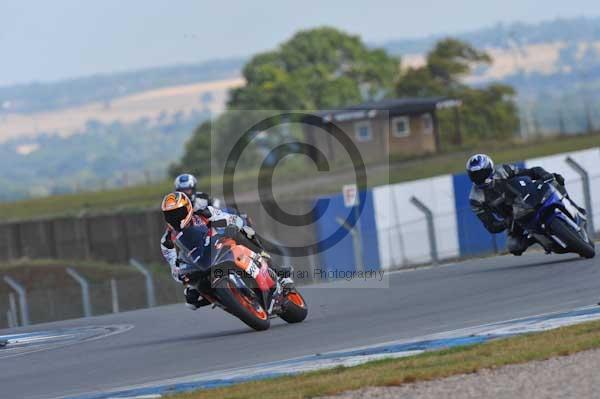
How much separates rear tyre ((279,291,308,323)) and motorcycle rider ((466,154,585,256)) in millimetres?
3728

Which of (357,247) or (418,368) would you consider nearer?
(418,368)

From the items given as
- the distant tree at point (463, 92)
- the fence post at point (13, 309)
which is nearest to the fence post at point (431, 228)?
the fence post at point (13, 309)

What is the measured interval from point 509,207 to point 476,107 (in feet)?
197

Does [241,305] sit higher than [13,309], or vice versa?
[241,305]

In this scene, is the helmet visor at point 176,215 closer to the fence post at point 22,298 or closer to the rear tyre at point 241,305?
the rear tyre at point 241,305

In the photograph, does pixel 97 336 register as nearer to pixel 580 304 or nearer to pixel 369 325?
pixel 369 325

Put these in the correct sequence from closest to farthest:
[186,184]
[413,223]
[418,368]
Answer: [418,368], [186,184], [413,223]

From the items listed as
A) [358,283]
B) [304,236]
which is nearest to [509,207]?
[358,283]

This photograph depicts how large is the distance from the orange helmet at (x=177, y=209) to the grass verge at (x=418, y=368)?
11.2 ft

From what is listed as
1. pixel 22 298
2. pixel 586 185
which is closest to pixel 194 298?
pixel 22 298

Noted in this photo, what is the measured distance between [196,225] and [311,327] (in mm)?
1687

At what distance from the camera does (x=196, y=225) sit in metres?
13.6

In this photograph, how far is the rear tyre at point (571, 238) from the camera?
1655 cm

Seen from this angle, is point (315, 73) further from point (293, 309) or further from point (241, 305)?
point (241, 305)
